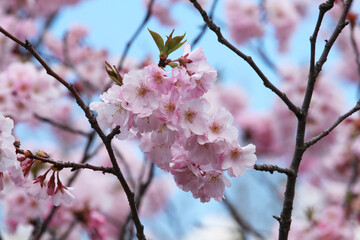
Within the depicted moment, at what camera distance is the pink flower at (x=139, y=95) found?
2.73ft

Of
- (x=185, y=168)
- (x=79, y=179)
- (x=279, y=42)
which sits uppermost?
(x=279, y=42)

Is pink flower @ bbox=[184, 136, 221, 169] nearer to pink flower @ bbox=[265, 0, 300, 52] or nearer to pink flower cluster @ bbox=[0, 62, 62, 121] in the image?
pink flower cluster @ bbox=[0, 62, 62, 121]

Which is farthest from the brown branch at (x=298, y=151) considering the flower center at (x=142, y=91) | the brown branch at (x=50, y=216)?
the brown branch at (x=50, y=216)

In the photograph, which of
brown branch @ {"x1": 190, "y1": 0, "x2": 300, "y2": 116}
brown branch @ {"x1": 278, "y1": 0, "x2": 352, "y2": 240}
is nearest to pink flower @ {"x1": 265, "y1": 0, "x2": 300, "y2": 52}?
brown branch @ {"x1": 278, "y1": 0, "x2": 352, "y2": 240}

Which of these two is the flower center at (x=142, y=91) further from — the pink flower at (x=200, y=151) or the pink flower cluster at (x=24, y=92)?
the pink flower cluster at (x=24, y=92)

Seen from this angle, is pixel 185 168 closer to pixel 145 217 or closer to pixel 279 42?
pixel 279 42

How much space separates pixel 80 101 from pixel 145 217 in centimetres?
375

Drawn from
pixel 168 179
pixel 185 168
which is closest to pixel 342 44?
pixel 168 179

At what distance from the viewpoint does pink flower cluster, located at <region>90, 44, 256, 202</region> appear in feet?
2.76

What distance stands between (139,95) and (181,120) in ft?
0.30

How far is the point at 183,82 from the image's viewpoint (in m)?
0.84

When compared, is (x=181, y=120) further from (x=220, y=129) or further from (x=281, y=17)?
(x=281, y=17)

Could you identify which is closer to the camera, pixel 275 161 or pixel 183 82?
pixel 183 82

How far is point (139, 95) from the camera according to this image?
83 centimetres
